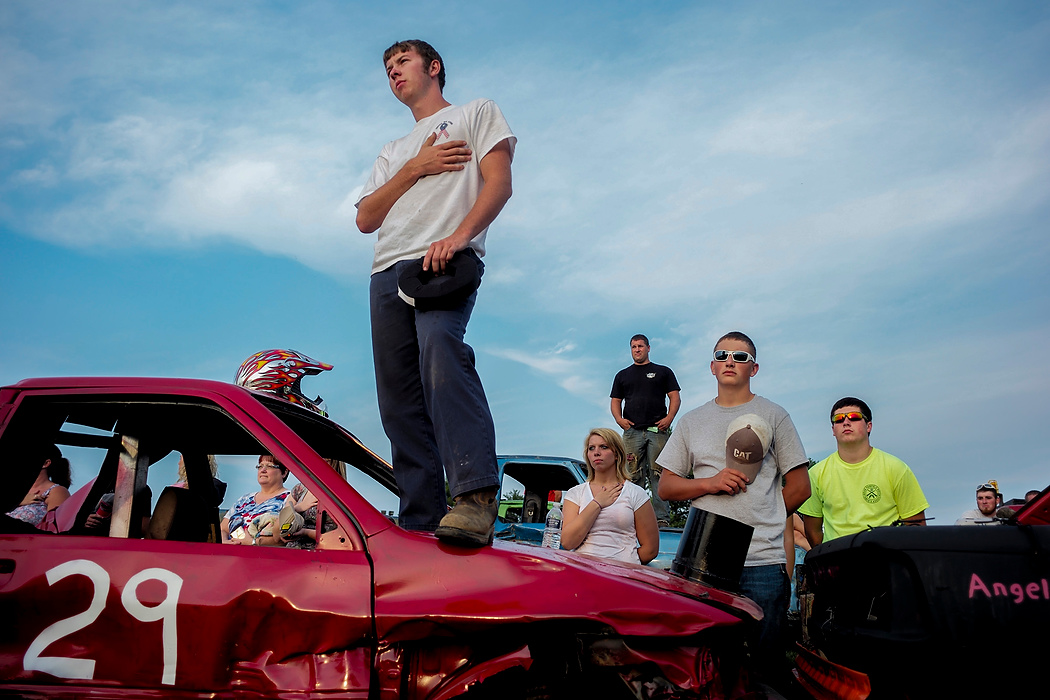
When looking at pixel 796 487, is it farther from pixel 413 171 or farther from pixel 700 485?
pixel 413 171

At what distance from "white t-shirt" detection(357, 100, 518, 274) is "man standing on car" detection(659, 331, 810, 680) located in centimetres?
164

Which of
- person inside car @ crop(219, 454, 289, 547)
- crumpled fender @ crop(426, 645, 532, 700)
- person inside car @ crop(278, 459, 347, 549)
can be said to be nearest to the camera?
crumpled fender @ crop(426, 645, 532, 700)

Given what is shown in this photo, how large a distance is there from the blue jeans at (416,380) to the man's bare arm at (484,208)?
A: 149 mm

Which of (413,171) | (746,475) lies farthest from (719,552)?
(413,171)

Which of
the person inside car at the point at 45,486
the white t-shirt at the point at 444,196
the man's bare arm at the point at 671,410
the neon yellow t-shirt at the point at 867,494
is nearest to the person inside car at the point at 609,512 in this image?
the neon yellow t-shirt at the point at 867,494

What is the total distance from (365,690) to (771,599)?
7.29 ft

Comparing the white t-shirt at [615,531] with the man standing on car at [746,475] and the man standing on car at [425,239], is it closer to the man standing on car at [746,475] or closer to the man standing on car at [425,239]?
the man standing on car at [746,475]

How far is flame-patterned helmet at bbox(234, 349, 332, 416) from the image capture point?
12.6ft

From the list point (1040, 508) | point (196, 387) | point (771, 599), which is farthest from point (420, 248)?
point (1040, 508)

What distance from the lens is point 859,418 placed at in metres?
4.66

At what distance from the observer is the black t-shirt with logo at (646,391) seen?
915 centimetres

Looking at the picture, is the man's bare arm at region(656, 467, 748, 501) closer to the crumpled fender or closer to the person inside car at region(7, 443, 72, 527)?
the crumpled fender

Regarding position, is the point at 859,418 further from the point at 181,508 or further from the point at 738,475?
the point at 181,508

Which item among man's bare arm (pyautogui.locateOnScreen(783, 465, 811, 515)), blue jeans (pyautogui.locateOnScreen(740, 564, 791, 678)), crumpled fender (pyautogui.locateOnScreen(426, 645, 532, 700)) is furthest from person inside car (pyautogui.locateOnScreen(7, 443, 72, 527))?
man's bare arm (pyautogui.locateOnScreen(783, 465, 811, 515))
